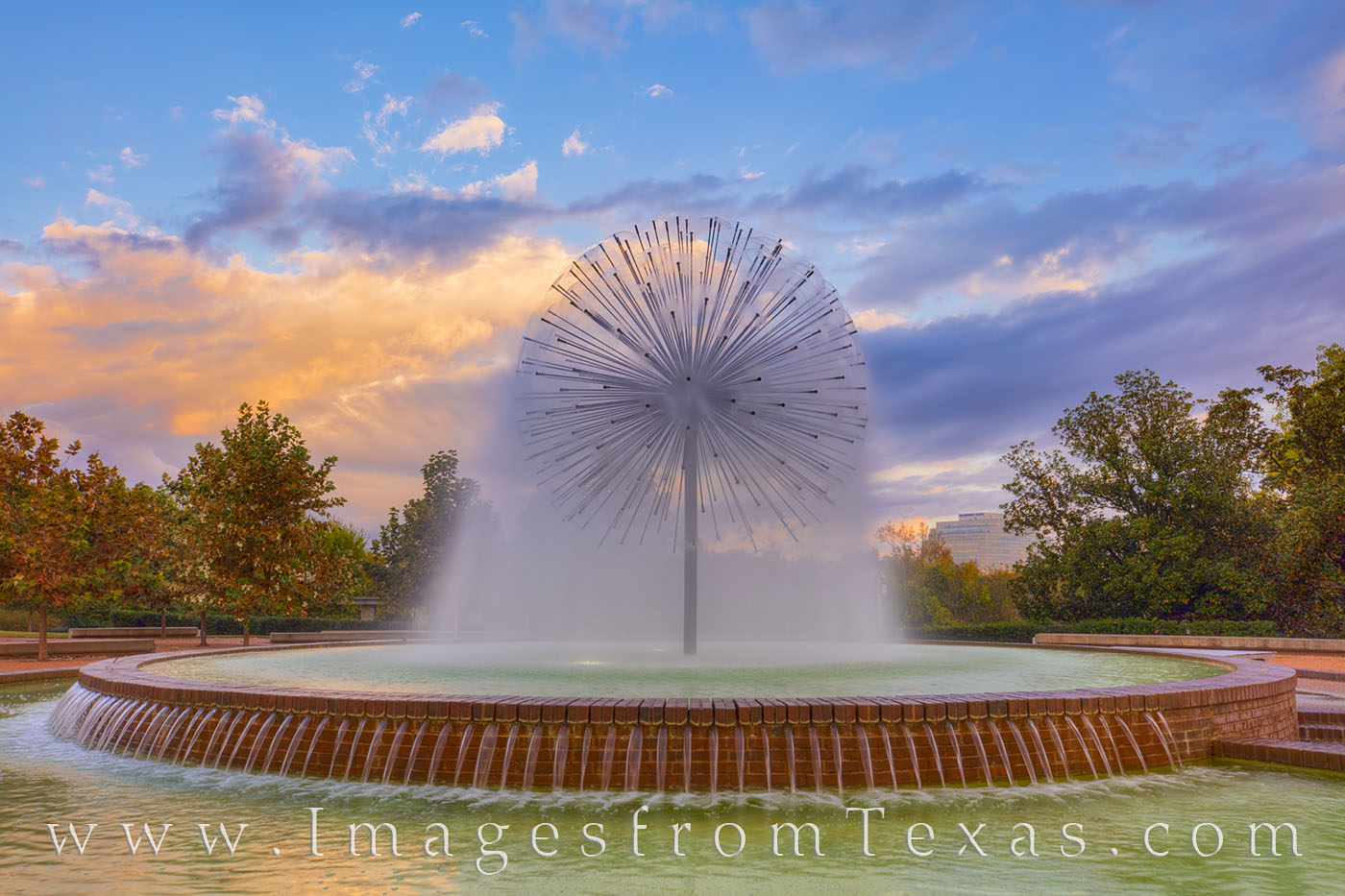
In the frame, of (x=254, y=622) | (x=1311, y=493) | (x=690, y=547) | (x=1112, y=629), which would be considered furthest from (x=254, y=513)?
(x=1311, y=493)

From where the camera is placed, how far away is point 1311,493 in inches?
1128

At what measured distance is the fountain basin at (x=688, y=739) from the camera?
7.37m

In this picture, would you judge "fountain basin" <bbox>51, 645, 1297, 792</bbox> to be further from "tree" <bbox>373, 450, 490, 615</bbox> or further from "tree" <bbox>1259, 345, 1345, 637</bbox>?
"tree" <bbox>373, 450, 490, 615</bbox>

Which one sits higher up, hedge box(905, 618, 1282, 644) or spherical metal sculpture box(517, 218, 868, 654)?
spherical metal sculpture box(517, 218, 868, 654)

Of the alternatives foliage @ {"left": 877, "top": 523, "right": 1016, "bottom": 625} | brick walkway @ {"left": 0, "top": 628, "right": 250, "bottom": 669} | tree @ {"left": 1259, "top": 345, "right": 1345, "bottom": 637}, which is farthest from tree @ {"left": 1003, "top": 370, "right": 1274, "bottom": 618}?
brick walkway @ {"left": 0, "top": 628, "right": 250, "bottom": 669}

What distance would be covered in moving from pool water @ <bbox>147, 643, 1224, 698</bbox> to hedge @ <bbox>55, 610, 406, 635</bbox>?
835 inches

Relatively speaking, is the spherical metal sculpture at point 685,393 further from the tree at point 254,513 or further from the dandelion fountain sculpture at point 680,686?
the tree at point 254,513

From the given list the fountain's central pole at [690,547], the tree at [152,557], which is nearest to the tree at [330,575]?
the tree at [152,557]

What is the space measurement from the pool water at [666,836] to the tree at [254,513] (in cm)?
1935

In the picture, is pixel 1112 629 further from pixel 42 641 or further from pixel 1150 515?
pixel 42 641

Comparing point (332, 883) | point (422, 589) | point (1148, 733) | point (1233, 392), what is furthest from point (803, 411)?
point (422, 589)

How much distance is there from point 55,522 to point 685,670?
20.6 metres

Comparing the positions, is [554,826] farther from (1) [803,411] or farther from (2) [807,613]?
(2) [807,613]

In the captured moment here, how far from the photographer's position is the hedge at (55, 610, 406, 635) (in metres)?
37.0
